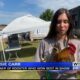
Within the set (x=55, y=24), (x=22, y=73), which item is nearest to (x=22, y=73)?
(x=22, y=73)

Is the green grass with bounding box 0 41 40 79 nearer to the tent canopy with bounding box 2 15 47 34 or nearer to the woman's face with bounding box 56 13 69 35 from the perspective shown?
the woman's face with bounding box 56 13 69 35

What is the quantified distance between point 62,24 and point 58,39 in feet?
0.51

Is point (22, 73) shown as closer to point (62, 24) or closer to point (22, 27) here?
point (62, 24)

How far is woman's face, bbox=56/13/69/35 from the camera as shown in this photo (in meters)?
2.82

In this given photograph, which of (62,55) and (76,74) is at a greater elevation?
(62,55)

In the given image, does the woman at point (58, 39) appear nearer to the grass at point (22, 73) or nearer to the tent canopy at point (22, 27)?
the grass at point (22, 73)

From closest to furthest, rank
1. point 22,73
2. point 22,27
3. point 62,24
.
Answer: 1. point 62,24
2. point 22,73
3. point 22,27

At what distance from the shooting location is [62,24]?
2.82 metres

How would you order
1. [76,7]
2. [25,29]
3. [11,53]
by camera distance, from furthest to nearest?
[76,7]
[25,29]
[11,53]

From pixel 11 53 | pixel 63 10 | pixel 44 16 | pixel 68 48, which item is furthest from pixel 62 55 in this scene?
pixel 44 16

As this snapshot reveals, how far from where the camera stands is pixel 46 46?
9.19 feet

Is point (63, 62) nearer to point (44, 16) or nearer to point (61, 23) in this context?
point (61, 23)

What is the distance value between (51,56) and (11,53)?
1192 cm

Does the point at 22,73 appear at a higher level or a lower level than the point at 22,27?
lower
